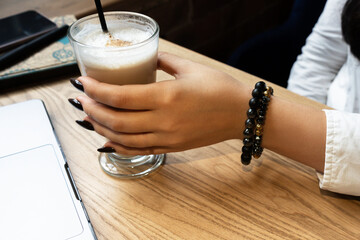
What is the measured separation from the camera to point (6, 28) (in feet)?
2.80

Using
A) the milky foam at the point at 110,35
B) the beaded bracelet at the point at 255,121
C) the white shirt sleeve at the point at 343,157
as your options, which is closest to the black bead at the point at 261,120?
the beaded bracelet at the point at 255,121

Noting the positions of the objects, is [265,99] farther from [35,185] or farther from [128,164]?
[35,185]

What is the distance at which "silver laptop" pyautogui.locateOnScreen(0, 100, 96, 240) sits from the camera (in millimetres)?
443

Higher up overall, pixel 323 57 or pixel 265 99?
pixel 265 99

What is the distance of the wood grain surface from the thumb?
0.52ft

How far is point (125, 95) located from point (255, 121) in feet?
0.70

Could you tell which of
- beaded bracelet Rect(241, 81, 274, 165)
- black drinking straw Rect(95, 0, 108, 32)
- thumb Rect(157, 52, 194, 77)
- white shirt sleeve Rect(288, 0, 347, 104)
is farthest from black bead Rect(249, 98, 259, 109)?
white shirt sleeve Rect(288, 0, 347, 104)

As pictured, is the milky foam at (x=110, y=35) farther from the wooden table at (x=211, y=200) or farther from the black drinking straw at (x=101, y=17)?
the wooden table at (x=211, y=200)

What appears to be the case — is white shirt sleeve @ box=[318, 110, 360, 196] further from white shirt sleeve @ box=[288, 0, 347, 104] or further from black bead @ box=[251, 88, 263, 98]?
white shirt sleeve @ box=[288, 0, 347, 104]

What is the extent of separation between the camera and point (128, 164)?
575mm

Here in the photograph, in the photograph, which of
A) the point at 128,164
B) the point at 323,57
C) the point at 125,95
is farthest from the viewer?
the point at 323,57

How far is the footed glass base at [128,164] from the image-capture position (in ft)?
1.81

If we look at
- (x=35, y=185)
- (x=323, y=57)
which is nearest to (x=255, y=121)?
(x=35, y=185)

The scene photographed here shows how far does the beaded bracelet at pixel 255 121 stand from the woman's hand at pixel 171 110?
0.01 meters
